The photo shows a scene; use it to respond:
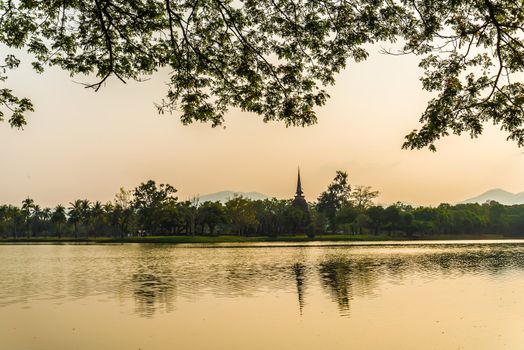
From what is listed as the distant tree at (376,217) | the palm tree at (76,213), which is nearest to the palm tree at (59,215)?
the palm tree at (76,213)

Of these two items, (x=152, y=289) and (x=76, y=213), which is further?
(x=76, y=213)

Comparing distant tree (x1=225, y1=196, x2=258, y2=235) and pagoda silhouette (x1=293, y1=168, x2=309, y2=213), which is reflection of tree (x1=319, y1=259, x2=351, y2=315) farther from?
pagoda silhouette (x1=293, y1=168, x2=309, y2=213)

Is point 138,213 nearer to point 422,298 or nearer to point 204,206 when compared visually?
point 204,206

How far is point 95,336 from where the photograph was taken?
16.4m

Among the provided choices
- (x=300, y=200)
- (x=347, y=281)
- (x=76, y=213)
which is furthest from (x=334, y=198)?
(x=347, y=281)

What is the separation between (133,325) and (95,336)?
1721 mm

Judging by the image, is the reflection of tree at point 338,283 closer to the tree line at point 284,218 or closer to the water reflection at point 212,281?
the water reflection at point 212,281

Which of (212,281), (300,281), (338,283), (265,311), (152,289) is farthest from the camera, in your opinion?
(212,281)

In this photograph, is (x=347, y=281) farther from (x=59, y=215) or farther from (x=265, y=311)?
(x=59, y=215)

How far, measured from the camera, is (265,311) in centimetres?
2027

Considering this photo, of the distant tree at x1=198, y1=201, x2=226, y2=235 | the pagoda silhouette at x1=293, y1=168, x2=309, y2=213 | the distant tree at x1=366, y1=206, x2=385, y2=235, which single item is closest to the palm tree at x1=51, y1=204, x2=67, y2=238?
the distant tree at x1=198, y1=201, x2=226, y2=235

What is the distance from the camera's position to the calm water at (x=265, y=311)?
15.6 meters

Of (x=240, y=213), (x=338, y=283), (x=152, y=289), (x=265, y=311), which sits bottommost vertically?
(x=265, y=311)

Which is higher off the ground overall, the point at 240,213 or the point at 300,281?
the point at 240,213
